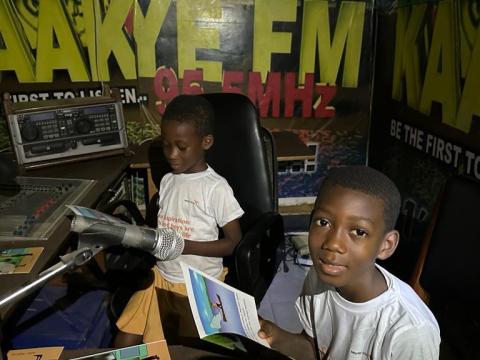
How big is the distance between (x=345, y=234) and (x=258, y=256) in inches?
26.4

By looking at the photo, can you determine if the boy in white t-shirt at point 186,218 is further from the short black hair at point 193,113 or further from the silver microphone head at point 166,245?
the silver microphone head at point 166,245

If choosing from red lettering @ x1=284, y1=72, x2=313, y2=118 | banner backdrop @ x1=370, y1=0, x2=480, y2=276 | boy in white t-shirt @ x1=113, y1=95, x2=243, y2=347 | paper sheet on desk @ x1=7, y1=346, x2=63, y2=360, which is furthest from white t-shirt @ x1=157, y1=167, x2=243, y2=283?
red lettering @ x1=284, y1=72, x2=313, y2=118

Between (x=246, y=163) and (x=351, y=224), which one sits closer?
(x=351, y=224)

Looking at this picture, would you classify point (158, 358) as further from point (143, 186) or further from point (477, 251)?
point (143, 186)

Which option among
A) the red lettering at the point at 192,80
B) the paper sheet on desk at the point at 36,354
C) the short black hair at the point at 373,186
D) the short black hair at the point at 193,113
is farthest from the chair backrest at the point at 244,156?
the red lettering at the point at 192,80

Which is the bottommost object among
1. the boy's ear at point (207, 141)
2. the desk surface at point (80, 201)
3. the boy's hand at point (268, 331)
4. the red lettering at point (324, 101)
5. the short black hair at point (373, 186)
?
the boy's hand at point (268, 331)

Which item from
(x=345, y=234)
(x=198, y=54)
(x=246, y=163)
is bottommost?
(x=246, y=163)

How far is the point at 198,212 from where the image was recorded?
1.37 m

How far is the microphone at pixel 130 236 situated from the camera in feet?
2.16

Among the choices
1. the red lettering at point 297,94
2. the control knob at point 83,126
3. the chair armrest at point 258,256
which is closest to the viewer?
the chair armrest at point 258,256

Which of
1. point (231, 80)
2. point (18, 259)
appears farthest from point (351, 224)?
point (231, 80)

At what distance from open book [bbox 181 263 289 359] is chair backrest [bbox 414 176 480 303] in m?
0.54

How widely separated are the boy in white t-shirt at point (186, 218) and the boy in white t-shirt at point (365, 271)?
0.54 meters

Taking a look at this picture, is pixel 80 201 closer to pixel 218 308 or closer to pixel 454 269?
pixel 218 308
